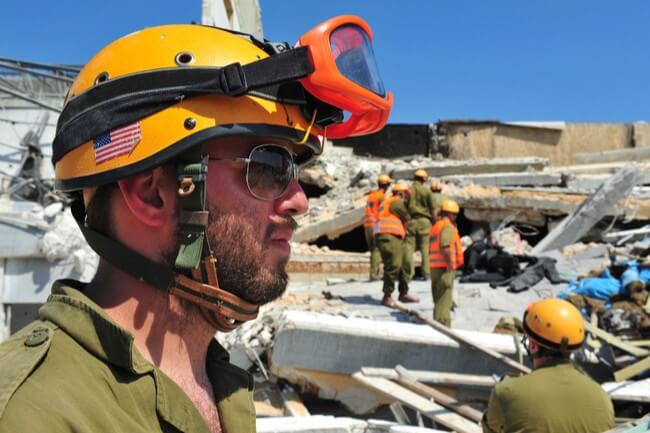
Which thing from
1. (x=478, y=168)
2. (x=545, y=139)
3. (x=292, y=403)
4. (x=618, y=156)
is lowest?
(x=292, y=403)

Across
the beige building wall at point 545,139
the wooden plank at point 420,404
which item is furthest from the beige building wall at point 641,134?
the wooden plank at point 420,404

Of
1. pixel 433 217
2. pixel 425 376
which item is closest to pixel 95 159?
pixel 425 376

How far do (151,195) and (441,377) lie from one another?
455 centimetres

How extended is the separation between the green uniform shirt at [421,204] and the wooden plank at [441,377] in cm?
492

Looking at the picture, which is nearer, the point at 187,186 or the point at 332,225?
the point at 187,186

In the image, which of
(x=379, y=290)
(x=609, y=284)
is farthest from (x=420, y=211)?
(x=609, y=284)

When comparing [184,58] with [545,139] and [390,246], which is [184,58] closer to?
[390,246]

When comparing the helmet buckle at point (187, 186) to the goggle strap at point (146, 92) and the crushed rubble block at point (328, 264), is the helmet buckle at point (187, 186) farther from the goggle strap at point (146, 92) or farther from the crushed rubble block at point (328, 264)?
the crushed rubble block at point (328, 264)

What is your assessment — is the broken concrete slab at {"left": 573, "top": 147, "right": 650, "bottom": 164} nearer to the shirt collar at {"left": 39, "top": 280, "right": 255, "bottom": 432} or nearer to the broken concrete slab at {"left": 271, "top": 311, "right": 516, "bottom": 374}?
the broken concrete slab at {"left": 271, "top": 311, "right": 516, "bottom": 374}

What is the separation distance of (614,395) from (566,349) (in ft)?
4.57

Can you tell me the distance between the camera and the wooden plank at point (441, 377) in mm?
5216

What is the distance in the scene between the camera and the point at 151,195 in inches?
55.8

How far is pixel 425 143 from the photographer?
75.2 feet

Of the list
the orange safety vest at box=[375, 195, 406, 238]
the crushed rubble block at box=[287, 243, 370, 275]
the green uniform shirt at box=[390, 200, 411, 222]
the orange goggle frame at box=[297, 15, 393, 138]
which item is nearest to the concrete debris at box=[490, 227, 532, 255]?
the crushed rubble block at box=[287, 243, 370, 275]
